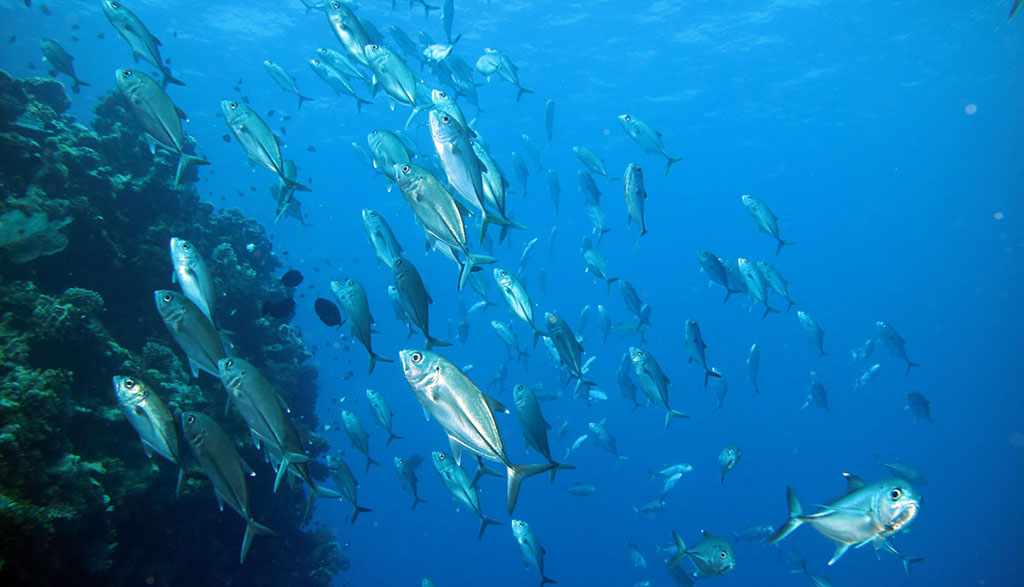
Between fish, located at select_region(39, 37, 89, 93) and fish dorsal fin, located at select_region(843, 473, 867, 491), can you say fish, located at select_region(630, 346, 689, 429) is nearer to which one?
fish dorsal fin, located at select_region(843, 473, 867, 491)

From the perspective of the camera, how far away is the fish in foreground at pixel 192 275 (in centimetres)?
377

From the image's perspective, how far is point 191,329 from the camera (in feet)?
11.5

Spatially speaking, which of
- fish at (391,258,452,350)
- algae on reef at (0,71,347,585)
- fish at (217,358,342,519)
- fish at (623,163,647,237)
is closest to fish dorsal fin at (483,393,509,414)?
fish at (391,258,452,350)

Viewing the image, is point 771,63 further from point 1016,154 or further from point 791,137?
point 1016,154

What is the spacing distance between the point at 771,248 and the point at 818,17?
6149 centimetres

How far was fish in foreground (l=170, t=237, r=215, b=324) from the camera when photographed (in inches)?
148

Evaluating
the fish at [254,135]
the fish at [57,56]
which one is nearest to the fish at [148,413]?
the fish at [254,135]

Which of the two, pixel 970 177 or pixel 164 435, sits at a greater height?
pixel 164 435

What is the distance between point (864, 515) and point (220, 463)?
194 inches

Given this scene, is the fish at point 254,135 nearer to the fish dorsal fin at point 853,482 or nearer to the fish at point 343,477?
the fish at point 343,477

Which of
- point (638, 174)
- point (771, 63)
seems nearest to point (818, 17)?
point (771, 63)

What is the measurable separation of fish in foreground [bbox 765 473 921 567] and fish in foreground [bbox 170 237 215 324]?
16.4 feet

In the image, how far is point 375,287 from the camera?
94688mm

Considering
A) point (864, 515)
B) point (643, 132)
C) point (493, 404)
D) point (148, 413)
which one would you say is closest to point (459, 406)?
point (493, 404)
